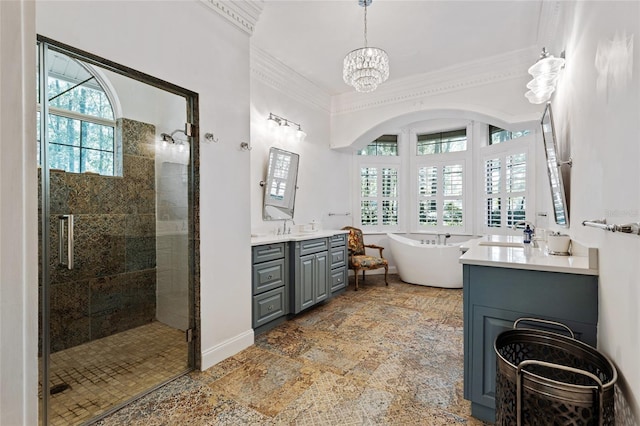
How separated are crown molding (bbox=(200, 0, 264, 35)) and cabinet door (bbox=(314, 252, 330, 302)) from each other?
8.32 ft

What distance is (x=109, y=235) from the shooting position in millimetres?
2160

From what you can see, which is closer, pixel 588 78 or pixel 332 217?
pixel 588 78

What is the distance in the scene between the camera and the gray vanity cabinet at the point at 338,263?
13.7 ft

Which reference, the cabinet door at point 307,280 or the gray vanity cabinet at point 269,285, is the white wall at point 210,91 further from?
the cabinet door at point 307,280

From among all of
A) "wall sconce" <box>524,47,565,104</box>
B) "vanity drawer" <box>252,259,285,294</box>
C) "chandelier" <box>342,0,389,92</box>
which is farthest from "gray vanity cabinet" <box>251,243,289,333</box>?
"wall sconce" <box>524,47,565,104</box>

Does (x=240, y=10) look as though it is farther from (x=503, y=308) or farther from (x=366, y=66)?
(x=503, y=308)

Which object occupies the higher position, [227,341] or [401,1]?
[401,1]

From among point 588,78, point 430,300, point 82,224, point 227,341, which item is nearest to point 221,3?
point 82,224

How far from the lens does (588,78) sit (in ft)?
5.54

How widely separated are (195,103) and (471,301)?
2399 millimetres

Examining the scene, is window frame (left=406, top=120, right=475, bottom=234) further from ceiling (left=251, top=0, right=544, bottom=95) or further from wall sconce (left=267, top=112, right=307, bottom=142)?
wall sconce (left=267, top=112, right=307, bottom=142)

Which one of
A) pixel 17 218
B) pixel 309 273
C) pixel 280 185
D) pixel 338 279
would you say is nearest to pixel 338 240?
pixel 338 279

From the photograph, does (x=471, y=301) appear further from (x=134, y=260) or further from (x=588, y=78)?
(x=134, y=260)

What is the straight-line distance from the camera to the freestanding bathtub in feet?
15.5
